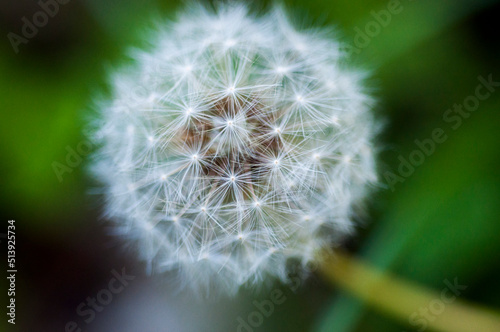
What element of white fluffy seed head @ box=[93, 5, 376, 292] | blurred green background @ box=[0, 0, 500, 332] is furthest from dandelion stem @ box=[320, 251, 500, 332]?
white fluffy seed head @ box=[93, 5, 376, 292]

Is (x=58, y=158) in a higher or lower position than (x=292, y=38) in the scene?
higher

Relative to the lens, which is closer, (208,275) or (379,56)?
(208,275)

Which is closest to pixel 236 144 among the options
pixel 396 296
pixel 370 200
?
pixel 370 200

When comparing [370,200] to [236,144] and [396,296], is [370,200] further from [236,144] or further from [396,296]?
[236,144]

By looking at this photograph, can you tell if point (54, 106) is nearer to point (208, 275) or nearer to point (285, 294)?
point (208, 275)

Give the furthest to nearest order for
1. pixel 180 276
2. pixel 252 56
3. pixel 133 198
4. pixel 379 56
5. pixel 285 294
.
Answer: pixel 285 294 < pixel 379 56 < pixel 180 276 < pixel 133 198 < pixel 252 56

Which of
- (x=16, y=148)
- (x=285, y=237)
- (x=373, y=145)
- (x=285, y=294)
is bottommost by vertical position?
(x=285, y=294)

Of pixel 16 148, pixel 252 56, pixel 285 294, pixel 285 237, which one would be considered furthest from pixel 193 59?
pixel 285 294

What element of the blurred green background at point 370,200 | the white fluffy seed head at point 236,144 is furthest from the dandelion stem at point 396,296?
the white fluffy seed head at point 236,144
